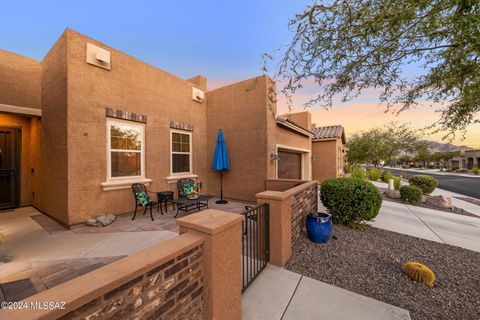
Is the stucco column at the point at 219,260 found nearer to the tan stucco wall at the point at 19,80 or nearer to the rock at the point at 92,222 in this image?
the rock at the point at 92,222

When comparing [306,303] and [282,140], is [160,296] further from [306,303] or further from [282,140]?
[282,140]

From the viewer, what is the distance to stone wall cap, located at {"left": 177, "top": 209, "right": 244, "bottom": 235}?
1.83m

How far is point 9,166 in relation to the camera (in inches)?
273

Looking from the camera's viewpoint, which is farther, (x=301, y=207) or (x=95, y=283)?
(x=301, y=207)

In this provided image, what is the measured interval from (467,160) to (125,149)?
75.5 m

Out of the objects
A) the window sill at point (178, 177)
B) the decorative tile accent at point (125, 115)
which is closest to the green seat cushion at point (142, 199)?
the window sill at point (178, 177)

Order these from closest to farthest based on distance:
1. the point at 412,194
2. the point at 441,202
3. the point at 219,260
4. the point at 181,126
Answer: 1. the point at 219,260
2. the point at 181,126
3. the point at 441,202
4. the point at 412,194

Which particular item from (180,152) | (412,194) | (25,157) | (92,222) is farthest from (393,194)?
(25,157)

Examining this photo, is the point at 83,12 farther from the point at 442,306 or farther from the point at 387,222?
the point at 387,222

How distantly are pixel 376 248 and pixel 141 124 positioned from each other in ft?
25.3

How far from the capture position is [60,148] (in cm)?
537

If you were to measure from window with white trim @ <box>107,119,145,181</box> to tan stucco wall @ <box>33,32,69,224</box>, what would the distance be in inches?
41.6

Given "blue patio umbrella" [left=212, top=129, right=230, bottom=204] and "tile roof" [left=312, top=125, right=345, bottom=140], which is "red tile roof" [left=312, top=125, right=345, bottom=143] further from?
"blue patio umbrella" [left=212, top=129, right=230, bottom=204]

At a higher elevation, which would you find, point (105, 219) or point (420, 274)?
point (105, 219)
